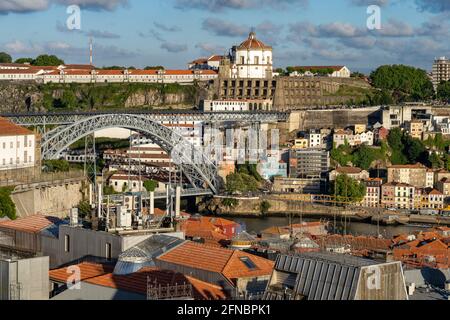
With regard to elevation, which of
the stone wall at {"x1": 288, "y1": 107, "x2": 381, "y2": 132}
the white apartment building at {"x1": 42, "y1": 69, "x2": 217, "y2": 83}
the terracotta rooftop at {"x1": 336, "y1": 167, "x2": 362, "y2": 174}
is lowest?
the terracotta rooftop at {"x1": 336, "y1": 167, "x2": 362, "y2": 174}

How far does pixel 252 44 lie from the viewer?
5122 centimetres

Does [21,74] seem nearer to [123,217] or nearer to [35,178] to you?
[35,178]

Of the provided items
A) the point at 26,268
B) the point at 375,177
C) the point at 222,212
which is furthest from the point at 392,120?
the point at 26,268

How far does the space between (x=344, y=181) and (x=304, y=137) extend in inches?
308

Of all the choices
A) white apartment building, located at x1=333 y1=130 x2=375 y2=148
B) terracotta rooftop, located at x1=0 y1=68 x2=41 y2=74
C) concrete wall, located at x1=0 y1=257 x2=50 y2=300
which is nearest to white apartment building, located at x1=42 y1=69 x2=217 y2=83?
terracotta rooftop, located at x1=0 y1=68 x2=41 y2=74

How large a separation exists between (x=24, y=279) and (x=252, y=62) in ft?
134

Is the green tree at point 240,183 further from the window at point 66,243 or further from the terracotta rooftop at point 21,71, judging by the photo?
the window at point 66,243

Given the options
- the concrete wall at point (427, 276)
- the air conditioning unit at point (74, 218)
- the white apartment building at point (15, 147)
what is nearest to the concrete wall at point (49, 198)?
the white apartment building at point (15, 147)

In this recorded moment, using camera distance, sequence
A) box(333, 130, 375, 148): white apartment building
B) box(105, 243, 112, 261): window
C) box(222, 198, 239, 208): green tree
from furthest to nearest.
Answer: box(333, 130, 375, 148): white apartment building < box(222, 198, 239, 208): green tree < box(105, 243, 112, 261): window

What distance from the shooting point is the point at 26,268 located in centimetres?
1016

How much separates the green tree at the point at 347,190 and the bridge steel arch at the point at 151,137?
392cm

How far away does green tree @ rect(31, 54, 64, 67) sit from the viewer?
60.2 meters

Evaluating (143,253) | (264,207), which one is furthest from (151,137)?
(143,253)

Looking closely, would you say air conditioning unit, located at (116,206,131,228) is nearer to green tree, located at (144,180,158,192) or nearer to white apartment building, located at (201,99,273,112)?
green tree, located at (144,180,158,192)
